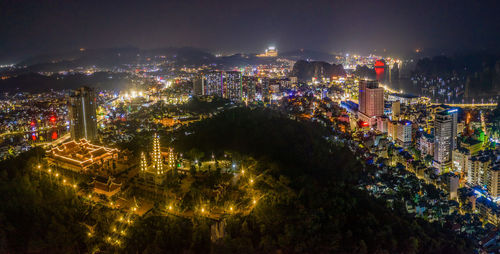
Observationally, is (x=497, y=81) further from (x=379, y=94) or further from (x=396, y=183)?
(x=396, y=183)

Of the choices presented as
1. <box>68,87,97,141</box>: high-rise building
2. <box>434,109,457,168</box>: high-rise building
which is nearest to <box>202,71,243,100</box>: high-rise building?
<box>68,87,97,141</box>: high-rise building

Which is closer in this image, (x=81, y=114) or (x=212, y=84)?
(x=81, y=114)

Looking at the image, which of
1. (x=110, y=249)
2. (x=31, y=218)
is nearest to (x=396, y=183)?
(x=110, y=249)

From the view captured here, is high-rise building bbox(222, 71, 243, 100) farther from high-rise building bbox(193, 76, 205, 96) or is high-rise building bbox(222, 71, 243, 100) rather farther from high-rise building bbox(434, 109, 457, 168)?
high-rise building bbox(434, 109, 457, 168)

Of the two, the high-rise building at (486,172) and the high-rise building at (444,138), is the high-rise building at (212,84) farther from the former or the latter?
the high-rise building at (486,172)

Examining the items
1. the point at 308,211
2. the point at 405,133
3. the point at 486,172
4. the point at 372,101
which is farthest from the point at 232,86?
the point at 308,211

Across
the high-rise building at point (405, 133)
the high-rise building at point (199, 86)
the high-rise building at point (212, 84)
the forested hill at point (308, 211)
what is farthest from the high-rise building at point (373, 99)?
the forested hill at point (308, 211)

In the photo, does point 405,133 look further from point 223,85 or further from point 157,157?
point 157,157
